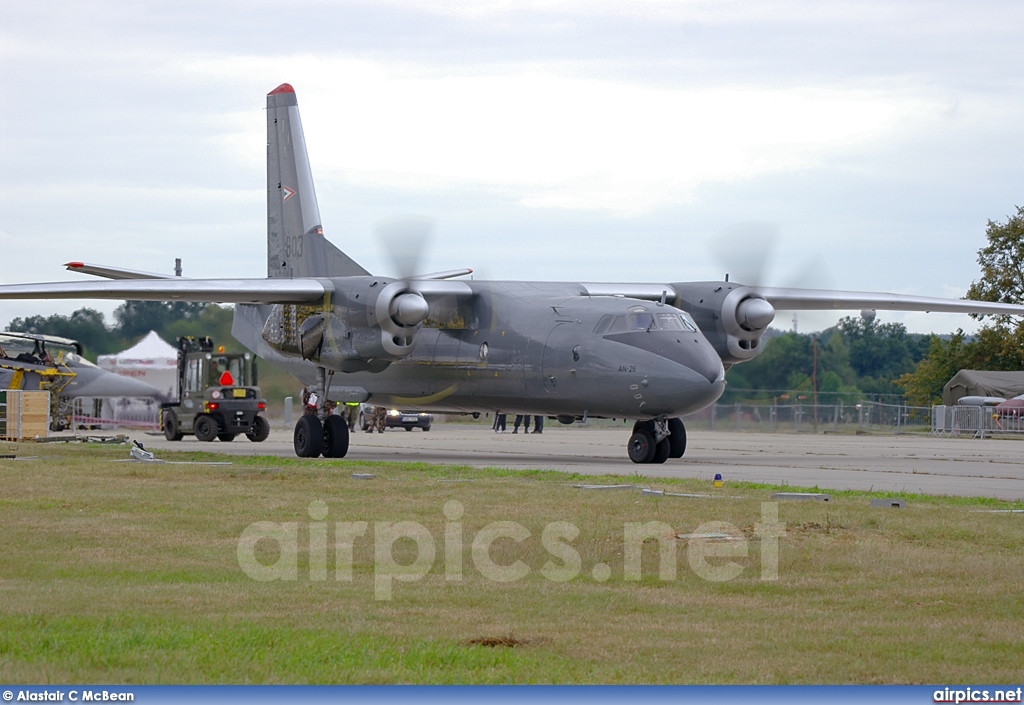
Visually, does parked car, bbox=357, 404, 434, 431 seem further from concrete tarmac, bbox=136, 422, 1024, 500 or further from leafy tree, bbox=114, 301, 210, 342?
concrete tarmac, bbox=136, 422, 1024, 500

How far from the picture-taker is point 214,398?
3444 cm

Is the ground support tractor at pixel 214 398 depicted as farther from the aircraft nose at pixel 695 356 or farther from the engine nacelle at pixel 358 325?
the aircraft nose at pixel 695 356

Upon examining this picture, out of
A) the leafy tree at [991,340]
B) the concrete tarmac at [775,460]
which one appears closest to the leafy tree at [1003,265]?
the leafy tree at [991,340]

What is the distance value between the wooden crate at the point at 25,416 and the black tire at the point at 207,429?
155 inches

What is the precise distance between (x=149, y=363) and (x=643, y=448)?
107ft

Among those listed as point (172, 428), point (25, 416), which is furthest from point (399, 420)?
point (25, 416)

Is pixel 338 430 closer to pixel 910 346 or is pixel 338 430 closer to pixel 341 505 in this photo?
pixel 341 505

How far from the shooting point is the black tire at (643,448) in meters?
23.5

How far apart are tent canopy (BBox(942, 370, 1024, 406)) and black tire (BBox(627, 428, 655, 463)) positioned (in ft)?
114

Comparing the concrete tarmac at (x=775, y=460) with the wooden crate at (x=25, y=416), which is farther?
the wooden crate at (x=25, y=416)

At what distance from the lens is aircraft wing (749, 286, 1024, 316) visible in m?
27.2

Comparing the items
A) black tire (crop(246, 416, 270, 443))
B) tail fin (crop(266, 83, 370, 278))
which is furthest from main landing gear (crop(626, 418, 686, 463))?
black tire (crop(246, 416, 270, 443))

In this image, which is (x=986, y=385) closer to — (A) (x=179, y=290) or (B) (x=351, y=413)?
(B) (x=351, y=413)

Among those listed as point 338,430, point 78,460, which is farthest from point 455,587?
point 338,430
